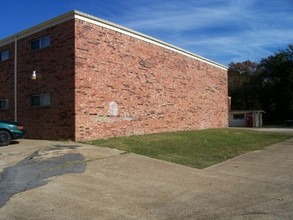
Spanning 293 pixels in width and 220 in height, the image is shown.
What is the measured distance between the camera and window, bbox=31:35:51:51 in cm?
1785

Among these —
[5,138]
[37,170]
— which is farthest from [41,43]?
[37,170]

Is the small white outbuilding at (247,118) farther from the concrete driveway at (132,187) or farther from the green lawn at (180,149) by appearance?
the concrete driveway at (132,187)

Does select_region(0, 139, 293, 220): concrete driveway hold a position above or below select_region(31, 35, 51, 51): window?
below

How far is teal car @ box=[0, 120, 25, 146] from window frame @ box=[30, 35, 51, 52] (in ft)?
14.3

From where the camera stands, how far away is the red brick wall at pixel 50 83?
16344mm

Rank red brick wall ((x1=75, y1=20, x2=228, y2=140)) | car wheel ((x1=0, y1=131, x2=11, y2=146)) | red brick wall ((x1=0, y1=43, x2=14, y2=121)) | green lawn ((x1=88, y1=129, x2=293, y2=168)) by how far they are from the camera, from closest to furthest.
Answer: green lawn ((x1=88, y1=129, x2=293, y2=168)) → car wheel ((x1=0, y1=131, x2=11, y2=146)) → red brick wall ((x1=75, y1=20, x2=228, y2=140)) → red brick wall ((x1=0, y1=43, x2=14, y2=121))

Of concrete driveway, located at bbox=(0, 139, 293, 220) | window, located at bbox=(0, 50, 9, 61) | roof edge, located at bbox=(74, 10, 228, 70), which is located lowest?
concrete driveway, located at bbox=(0, 139, 293, 220)

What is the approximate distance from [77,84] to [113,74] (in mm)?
2444

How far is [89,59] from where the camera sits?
1667 centimetres

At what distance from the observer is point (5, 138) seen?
1544 centimetres

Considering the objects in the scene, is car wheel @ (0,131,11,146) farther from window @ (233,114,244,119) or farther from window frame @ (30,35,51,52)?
window @ (233,114,244,119)

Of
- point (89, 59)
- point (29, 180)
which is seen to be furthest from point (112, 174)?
point (89, 59)

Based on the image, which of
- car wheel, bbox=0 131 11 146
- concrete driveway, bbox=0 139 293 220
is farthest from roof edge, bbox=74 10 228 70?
concrete driveway, bbox=0 139 293 220

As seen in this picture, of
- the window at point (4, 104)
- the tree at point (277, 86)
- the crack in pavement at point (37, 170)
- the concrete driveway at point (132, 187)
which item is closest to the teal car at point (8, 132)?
the concrete driveway at point (132, 187)
